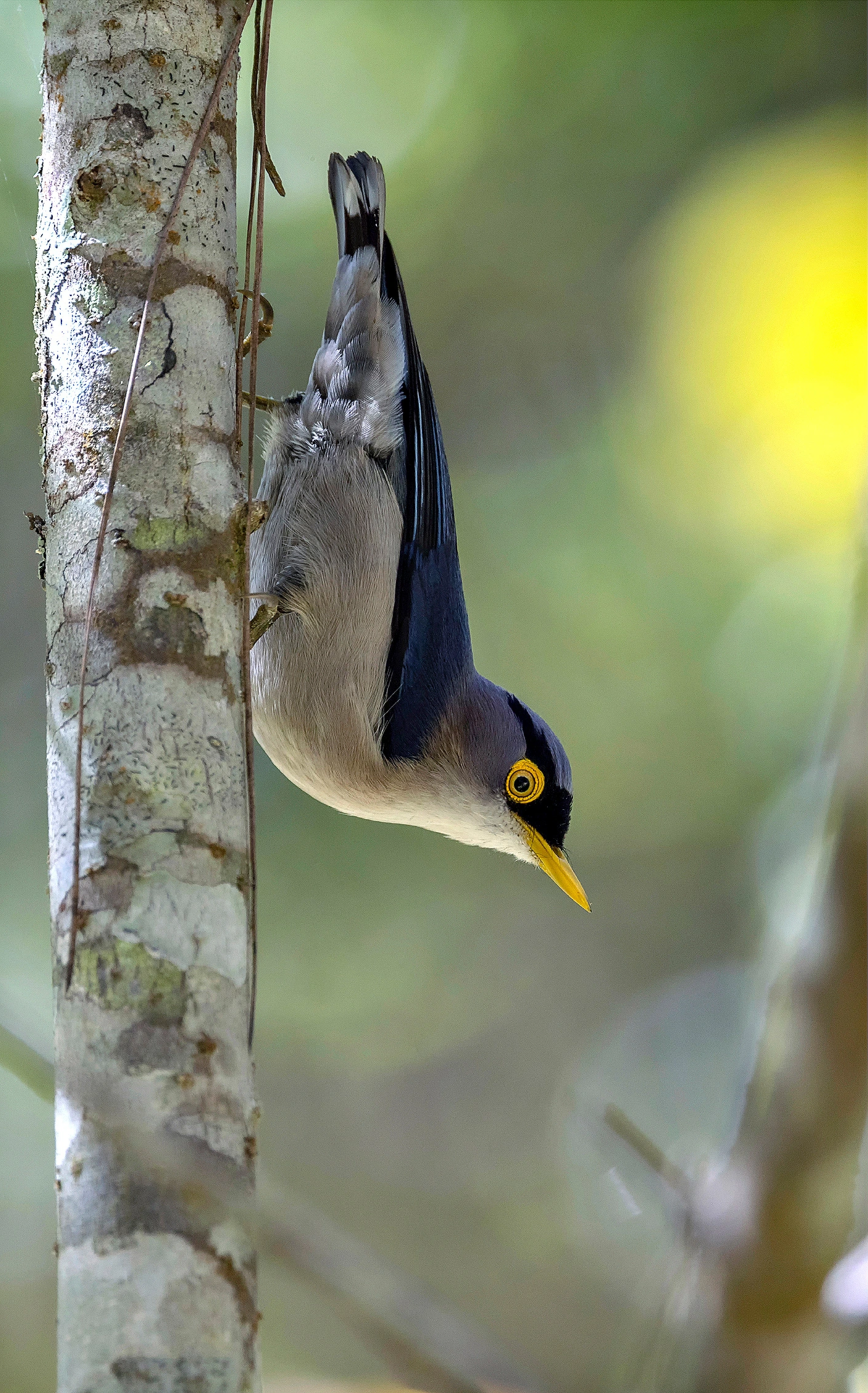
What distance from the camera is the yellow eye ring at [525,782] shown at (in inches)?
132

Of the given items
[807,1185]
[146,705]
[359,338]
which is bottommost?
[807,1185]

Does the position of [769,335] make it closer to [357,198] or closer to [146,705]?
[357,198]

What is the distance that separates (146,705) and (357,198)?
2.25 metres

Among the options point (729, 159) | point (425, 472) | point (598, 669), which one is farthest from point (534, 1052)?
point (729, 159)

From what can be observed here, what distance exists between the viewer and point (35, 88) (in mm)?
2947

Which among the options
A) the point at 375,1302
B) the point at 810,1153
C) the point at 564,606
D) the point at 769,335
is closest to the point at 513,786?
the point at 810,1153

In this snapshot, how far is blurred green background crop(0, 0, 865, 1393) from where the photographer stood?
5.71 meters

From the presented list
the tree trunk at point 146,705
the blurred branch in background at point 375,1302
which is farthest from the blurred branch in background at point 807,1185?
the tree trunk at point 146,705

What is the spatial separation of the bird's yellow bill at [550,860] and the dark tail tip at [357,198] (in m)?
1.67

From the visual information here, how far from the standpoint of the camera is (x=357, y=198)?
336cm

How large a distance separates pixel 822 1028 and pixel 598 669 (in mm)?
4939

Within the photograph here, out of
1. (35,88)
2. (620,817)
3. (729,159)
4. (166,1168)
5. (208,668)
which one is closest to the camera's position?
(166,1168)

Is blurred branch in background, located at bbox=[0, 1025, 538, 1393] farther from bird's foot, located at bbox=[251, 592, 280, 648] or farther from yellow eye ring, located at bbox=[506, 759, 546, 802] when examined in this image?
yellow eye ring, located at bbox=[506, 759, 546, 802]

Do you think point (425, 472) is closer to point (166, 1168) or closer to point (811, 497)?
point (166, 1168)
